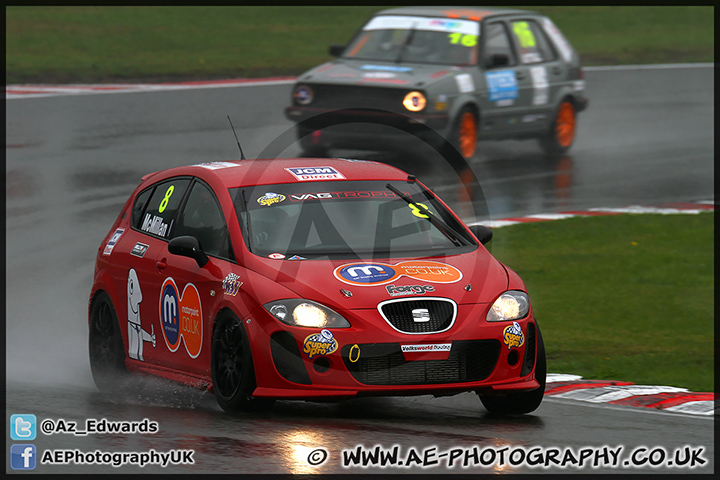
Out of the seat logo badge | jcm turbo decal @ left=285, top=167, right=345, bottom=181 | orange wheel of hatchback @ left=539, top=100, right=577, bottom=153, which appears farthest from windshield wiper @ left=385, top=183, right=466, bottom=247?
orange wheel of hatchback @ left=539, top=100, right=577, bottom=153

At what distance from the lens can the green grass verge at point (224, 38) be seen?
25766 mm

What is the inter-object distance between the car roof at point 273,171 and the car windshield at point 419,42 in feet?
25.7

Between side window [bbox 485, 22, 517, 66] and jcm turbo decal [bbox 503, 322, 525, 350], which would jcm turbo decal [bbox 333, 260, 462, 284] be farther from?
side window [bbox 485, 22, 517, 66]

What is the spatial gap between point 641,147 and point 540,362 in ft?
43.3

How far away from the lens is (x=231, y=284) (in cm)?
761

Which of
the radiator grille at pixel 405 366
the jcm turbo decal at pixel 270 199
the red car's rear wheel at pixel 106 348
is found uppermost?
the jcm turbo decal at pixel 270 199

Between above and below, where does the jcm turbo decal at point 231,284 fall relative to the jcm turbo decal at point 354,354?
above

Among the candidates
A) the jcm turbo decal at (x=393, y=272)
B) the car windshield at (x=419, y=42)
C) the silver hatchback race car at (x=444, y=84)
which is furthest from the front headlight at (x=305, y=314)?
the car windshield at (x=419, y=42)

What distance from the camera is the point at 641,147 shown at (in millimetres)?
20422

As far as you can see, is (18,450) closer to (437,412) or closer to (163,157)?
(437,412)

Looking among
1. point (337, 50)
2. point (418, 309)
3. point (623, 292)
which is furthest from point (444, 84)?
point (418, 309)

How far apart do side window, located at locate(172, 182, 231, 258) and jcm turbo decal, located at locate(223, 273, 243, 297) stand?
A: 10.1 inches

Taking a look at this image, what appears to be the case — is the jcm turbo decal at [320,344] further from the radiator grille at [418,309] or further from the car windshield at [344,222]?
the car windshield at [344,222]

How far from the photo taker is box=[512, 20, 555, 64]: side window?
57.8ft
